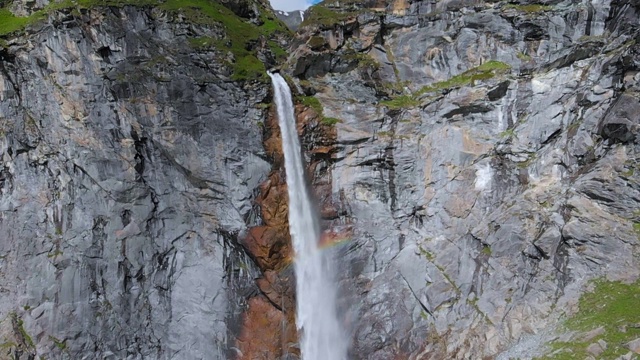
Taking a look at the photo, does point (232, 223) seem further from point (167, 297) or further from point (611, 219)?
point (611, 219)

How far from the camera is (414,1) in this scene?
35.3 metres

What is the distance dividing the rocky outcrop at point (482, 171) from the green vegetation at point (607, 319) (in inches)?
27.8

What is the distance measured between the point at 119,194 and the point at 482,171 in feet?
66.2

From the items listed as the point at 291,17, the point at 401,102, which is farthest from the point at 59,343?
the point at 291,17

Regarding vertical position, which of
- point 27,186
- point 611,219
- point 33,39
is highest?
point 33,39

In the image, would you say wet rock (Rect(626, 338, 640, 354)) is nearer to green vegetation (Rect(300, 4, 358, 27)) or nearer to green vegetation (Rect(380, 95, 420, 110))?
green vegetation (Rect(380, 95, 420, 110))

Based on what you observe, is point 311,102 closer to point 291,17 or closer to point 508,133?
point 508,133

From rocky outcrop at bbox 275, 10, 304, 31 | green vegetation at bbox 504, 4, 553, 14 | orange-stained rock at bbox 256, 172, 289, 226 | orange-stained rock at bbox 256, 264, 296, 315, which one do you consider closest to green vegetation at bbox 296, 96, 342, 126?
orange-stained rock at bbox 256, 172, 289, 226

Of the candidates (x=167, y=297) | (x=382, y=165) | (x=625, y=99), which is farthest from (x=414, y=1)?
(x=167, y=297)

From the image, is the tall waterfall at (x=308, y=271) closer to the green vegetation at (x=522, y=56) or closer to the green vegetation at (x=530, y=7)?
the green vegetation at (x=522, y=56)

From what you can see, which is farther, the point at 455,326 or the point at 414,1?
the point at 414,1

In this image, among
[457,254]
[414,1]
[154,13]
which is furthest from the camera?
[414,1]

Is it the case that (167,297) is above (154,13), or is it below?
below

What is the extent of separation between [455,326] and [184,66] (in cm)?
2155
